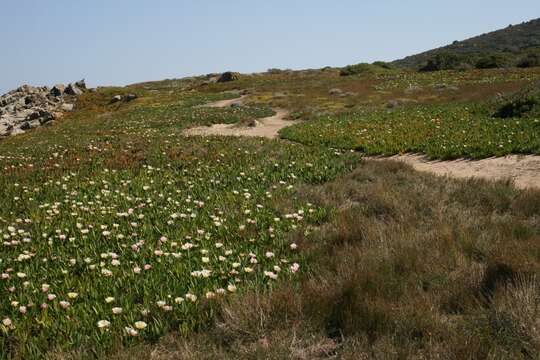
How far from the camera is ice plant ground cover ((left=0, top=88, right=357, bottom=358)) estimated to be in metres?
4.34

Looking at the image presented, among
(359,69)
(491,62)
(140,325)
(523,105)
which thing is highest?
(359,69)

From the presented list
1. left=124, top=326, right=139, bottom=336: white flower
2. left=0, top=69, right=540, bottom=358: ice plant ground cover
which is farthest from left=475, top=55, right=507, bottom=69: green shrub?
left=124, top=326, right=139, bottom=336: white flower

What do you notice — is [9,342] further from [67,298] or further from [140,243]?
[140,243]

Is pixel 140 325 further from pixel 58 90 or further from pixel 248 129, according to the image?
pixel 58 90

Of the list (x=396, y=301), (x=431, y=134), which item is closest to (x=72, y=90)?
(x=431, y=134)

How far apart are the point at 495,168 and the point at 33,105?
61918 mm

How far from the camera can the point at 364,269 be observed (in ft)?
16.0

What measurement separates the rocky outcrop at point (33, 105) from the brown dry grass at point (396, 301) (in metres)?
45.4

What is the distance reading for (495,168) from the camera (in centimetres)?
1146

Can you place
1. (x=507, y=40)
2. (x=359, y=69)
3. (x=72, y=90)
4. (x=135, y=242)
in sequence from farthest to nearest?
(x=507, y=40) < (x=359, y=69) < (x=72, y=90) < (x=135, y=242)

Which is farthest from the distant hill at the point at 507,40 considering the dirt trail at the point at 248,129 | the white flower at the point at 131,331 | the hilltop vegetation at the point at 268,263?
the white flower at the point at 131,331

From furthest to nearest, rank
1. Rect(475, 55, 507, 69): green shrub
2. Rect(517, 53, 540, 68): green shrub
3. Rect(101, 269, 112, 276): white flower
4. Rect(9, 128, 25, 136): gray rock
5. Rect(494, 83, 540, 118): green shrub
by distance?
Rect(475, 55, 507, 69): green shrub
Rect(517, 53, 540, 68): green shrub
Rect(9, 128, 25, 136): gray rock
Rect(494, 83, 540, 118): green shrub
Rect(101, 269, 112, 276): white flower

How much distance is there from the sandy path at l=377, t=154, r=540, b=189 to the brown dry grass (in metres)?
4.16

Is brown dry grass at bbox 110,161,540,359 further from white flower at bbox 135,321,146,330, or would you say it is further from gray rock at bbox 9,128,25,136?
gray rock at bbox 9,128,25,136
